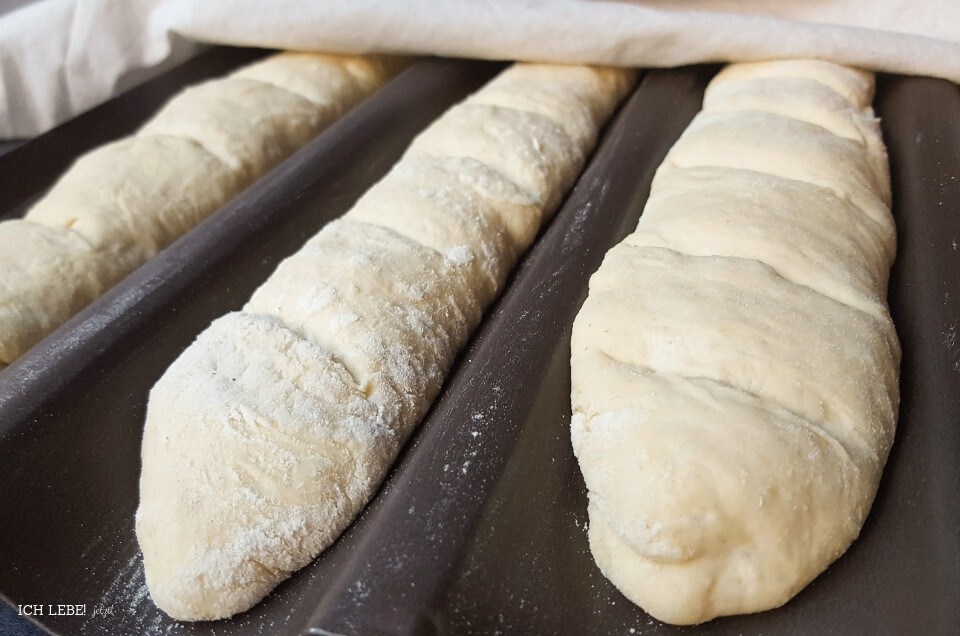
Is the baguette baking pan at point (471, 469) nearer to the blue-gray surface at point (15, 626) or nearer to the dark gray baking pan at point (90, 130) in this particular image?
the blue-gray surface at point (15, 626)

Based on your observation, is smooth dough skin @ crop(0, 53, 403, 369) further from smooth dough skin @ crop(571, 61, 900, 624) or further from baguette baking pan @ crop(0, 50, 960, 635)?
smooth dough skin @ crop(571, 61, 900, 624)

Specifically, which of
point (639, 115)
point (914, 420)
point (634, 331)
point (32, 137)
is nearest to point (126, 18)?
point (32, 137)

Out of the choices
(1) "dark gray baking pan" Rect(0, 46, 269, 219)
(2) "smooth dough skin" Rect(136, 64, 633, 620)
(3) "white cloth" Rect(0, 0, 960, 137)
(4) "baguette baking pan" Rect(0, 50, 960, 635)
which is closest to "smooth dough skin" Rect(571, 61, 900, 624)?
(4) "baguette baking pan" Rect(0, 50, 960, 635)

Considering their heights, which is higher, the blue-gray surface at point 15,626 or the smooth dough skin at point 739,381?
the smooth dough skin at point 739,381

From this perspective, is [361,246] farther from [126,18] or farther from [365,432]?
[126,18]

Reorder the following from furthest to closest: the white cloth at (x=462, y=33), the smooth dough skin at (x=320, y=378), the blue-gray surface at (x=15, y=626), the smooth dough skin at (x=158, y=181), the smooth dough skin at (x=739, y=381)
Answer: the white cloth at (x=462, y=33) < the smooth dough skin at (x=158, y=181) < the blue-gray surface at (x=15, y=626) < the smooth dough skin at (x=320, y=378) < the smooth dough skin at (x=739, y=381)

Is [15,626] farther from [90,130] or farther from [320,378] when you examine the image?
[90,130]

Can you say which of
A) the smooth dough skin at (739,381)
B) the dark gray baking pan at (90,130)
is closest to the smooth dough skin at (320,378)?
the smooth dough skin at (739,381)
